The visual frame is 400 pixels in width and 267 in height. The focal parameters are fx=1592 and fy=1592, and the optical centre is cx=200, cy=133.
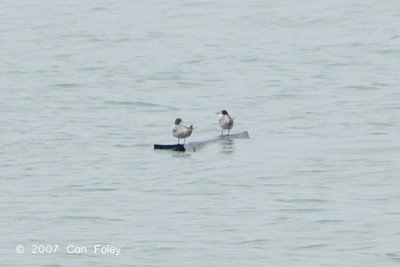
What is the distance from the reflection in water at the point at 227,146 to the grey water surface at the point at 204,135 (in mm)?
27

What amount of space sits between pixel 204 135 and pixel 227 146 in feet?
3.61

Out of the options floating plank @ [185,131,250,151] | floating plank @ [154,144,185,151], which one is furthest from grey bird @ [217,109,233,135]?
floating plank @ [154,144,185,151]

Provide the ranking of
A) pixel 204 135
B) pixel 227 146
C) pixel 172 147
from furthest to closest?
pixel 204 135
pixel 227 146
pixel 172 147

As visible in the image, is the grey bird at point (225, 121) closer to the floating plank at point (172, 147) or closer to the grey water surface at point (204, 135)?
the grey water surface at point (204, 135)

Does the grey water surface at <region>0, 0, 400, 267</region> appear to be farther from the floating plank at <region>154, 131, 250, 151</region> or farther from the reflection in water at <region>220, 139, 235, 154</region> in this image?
the floating plank at <region>154, 131, 250, 151</region>

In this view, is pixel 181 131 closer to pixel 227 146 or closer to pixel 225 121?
pixel 227 146

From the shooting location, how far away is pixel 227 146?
21422 millimetres

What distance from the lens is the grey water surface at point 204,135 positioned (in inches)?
618

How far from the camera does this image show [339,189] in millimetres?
18500

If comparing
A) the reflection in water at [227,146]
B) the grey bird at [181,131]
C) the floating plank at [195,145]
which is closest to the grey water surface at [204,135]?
the reflection in water at [227,146]

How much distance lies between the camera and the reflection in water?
21078 mm

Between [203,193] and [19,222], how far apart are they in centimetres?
270

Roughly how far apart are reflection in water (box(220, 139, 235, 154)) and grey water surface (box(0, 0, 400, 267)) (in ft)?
0.09

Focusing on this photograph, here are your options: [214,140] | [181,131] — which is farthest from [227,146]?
[181,131]
